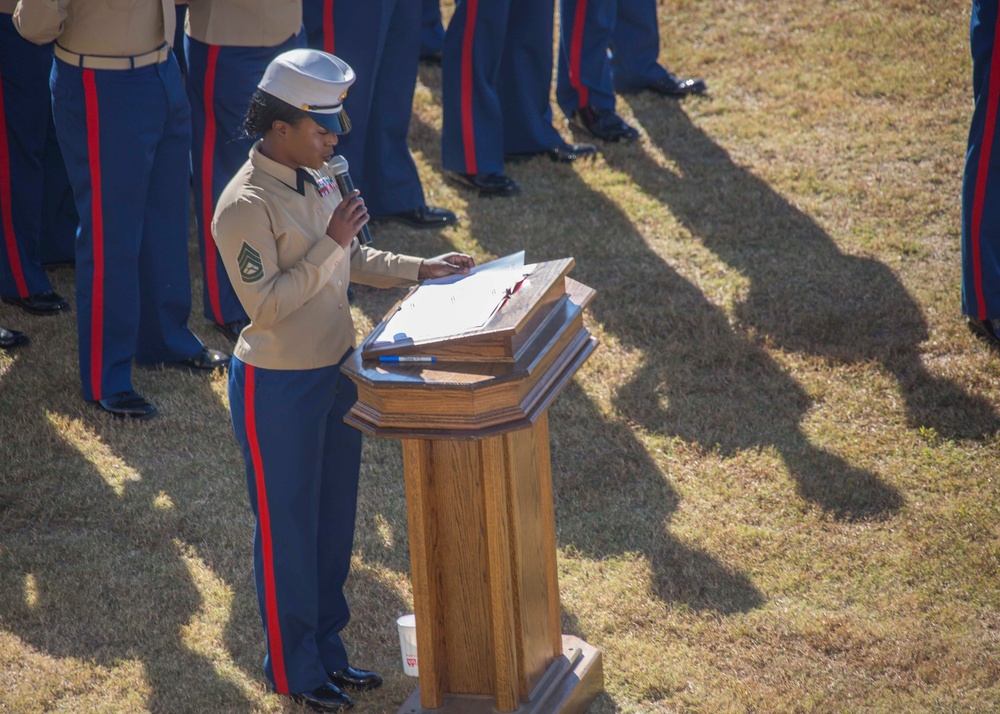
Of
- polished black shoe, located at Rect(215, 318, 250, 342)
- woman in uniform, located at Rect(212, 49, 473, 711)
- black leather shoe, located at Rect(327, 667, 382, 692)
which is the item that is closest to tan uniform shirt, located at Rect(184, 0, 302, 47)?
polished black shoe, located at Rect(215, 318, 250, 342)

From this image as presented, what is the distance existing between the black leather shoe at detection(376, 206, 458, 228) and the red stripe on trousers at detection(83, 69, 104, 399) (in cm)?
167

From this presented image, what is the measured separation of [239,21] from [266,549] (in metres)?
2.20

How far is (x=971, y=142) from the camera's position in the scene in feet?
13.9

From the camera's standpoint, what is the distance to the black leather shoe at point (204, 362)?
169 inches

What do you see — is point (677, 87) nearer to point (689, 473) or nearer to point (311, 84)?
point (689, 473)

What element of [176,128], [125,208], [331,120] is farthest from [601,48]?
[331,120]

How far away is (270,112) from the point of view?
2408 millimetres

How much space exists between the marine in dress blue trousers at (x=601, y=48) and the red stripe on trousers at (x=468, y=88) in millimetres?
800

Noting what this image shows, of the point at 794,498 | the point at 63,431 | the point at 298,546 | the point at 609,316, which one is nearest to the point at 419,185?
the point at 609,316

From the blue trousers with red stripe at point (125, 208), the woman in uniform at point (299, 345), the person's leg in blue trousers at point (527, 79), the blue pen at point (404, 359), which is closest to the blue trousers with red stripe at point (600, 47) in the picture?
the person's leg in blue trousers at point (527, 79)

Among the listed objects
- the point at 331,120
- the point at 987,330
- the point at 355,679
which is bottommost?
the point at 355,679

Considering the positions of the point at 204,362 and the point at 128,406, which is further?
the point at 204,362

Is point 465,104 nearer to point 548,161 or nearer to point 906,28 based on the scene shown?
point 548,161

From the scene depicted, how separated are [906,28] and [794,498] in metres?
4.29
